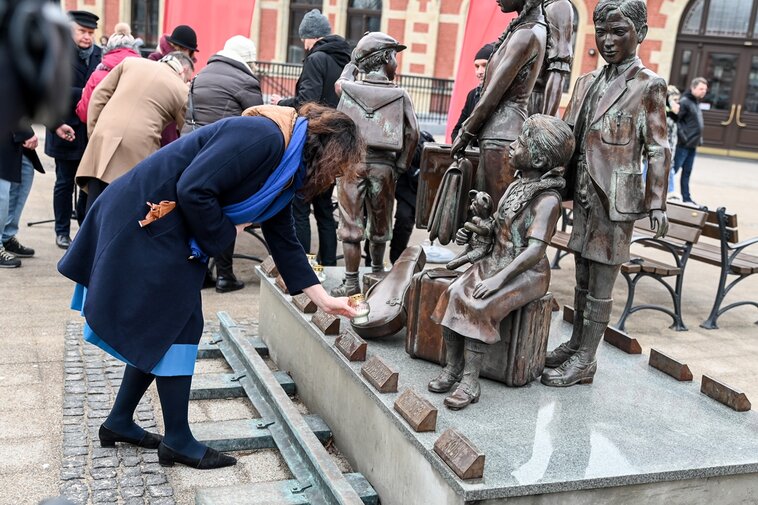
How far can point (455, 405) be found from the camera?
322cm

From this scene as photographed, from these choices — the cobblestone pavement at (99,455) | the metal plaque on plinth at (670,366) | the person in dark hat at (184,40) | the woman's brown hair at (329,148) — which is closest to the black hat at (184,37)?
the person in dark hat at (184,40)

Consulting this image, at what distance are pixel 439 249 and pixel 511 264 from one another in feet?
13.1

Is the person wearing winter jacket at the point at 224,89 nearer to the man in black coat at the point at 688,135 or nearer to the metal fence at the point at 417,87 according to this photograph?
the man in black coat at the point at 688,135

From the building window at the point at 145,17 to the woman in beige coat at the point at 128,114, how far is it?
67.3ft

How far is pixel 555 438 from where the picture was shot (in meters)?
3.06

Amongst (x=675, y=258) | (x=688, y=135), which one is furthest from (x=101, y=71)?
(x=688, y=135)

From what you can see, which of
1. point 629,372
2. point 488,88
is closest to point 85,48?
point 488,88

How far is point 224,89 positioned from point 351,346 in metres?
2.97

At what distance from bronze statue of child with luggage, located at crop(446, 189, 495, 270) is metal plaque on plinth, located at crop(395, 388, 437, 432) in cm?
78

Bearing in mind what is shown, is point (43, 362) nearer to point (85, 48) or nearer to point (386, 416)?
point (386, 416)

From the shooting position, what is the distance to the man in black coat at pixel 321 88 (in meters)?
6.42

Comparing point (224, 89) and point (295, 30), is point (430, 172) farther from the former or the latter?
point (295, 30)

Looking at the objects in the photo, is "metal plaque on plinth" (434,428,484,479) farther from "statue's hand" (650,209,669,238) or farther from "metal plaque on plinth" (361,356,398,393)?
"statue's hand" (650,209,669,238)

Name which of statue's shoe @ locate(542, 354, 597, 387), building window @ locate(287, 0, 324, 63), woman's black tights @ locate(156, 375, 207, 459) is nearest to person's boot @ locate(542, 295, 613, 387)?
statue's shoe @ locate(542, 354, 597, 387)
